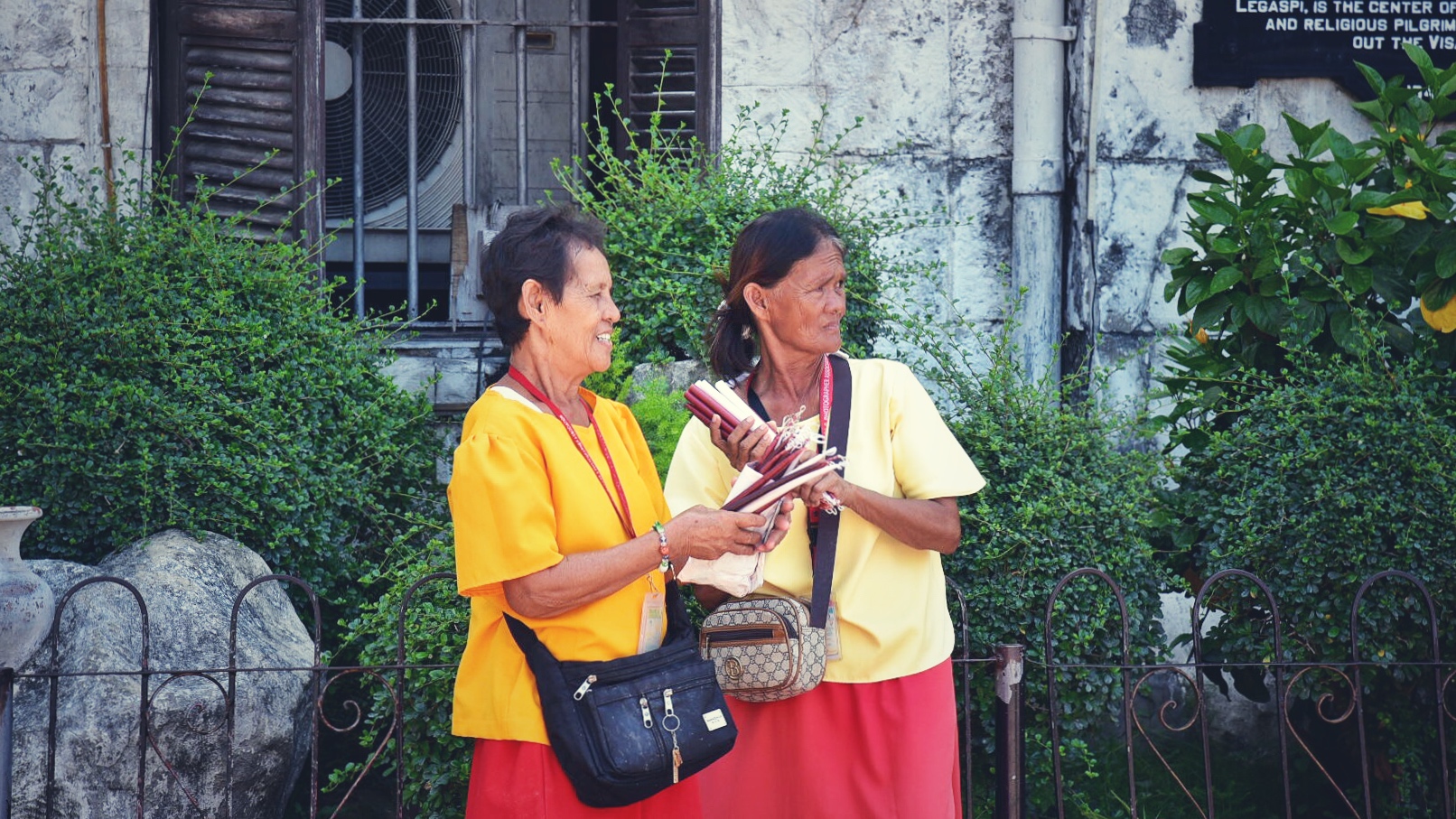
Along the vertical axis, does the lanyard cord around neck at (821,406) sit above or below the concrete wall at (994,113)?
below

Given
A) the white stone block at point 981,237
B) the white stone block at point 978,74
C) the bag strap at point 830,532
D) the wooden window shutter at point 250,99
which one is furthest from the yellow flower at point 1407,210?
the wooden window shutter at point 250,99

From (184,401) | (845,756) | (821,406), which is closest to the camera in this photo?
(845,756)

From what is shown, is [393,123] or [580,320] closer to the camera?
[580,320]

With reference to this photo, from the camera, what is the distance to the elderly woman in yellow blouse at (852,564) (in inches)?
116

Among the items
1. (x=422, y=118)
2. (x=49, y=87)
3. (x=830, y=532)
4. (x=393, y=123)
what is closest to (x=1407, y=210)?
(x=830, y=532)

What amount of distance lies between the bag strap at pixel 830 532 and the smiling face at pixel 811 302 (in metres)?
0.09

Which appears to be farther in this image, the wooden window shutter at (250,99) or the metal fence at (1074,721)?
the wooden window shutter at (250,99)

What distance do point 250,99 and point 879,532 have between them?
3970mm

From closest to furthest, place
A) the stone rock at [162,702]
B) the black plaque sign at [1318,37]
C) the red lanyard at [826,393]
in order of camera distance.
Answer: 1. the red lanyard at [826,393]
2. the stone rock at [162,702]
3. the black plaque sign at [1318,37]

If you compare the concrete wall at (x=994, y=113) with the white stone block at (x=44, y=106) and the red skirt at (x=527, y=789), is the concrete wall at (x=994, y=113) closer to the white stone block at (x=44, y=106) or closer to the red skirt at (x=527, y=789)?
the white stone block at (x=44, y=106)

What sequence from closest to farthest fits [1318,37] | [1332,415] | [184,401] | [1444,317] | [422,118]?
[1332,415], [1444,317], [184,401], [1318,37], [422,118]

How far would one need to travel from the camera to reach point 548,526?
8.32ft

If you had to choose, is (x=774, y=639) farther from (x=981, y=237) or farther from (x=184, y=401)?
(x=981, y=237)

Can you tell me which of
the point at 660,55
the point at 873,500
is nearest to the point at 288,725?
the point at 873,500
